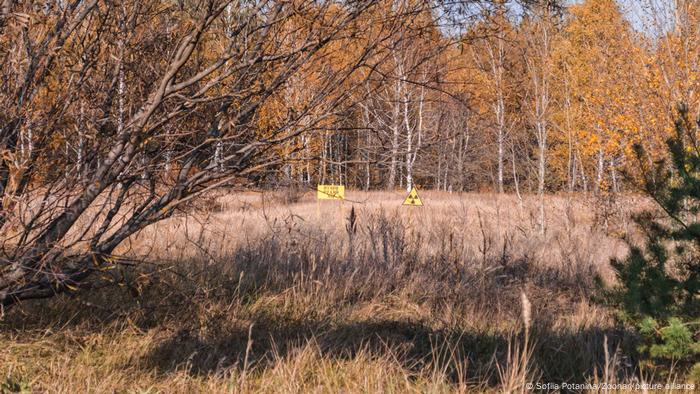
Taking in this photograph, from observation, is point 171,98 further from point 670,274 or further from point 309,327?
point 670,274

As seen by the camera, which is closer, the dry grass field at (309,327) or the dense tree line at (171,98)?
the dense tree line at (171,98)

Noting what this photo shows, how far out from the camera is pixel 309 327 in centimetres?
393

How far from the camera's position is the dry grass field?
3039 mm

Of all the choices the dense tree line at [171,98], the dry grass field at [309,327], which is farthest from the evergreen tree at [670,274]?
the dense tree line at [171,98]

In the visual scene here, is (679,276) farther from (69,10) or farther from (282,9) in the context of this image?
(69,10)

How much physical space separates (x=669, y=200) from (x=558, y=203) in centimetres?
1241

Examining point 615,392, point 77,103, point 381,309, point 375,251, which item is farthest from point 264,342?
point 375,251

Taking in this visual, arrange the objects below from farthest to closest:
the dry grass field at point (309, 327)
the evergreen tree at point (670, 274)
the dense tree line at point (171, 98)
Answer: the evergreen tree at point (670, 274) → the dry grass field at point (309, 327) → the dense tree line at point (171, 98)

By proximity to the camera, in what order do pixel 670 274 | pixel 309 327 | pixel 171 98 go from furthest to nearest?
pixel 309 327
pixel 670 274
pixel 171 98

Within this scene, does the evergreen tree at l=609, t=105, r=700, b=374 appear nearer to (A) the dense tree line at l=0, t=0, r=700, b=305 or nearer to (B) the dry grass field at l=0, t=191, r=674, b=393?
(B) the dry grass field at l=0, t=191, r=674, b=393

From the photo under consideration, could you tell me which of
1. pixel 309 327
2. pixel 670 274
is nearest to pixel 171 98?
pixel 309 327

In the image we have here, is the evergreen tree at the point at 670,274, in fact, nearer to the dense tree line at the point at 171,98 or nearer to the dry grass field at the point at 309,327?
the dry grass field at the point at 309,327

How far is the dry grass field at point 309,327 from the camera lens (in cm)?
304

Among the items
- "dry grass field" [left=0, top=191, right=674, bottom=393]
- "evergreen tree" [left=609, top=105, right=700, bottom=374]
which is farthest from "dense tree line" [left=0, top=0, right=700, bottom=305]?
"evergreen tree" [left=609, top=105, right=700, bottom=374]
